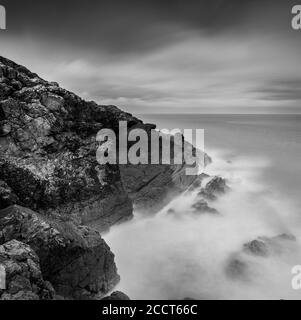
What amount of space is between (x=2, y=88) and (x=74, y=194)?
1181 cm

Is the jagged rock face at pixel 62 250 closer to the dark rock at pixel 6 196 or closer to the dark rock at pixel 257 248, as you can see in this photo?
the dark rock at pixel 6 196

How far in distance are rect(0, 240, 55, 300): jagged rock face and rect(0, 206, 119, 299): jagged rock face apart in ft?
8.05

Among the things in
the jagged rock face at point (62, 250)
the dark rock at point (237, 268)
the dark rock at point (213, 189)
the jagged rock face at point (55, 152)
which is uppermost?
the jagged rock face at point (55, 152)

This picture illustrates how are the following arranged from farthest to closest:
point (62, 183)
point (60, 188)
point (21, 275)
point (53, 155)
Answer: point (53, 155) → point (62, 183) → point (60, 188) → point (21, 275)

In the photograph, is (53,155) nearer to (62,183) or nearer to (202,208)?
(62,183)

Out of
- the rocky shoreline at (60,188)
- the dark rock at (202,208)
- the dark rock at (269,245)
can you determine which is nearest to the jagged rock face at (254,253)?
the dark rock at (269,245)

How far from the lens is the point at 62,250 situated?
63.4 ft

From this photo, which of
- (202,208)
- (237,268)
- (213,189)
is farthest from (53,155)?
(213,189)

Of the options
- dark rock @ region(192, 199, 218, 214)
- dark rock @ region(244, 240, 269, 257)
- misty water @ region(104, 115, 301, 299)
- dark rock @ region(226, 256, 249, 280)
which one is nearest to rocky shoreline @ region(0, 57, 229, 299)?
dark rock @ region(192, 199, 218, 214)

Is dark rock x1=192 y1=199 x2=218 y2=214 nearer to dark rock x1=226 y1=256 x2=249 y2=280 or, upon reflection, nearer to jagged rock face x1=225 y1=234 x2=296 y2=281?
jagged rock face x1=225 y1=234 x2=296 y2=281

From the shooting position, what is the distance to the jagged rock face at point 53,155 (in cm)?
2608

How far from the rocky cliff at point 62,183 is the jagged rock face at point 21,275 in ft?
8.37

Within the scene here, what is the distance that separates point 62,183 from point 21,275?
12.8 metres
